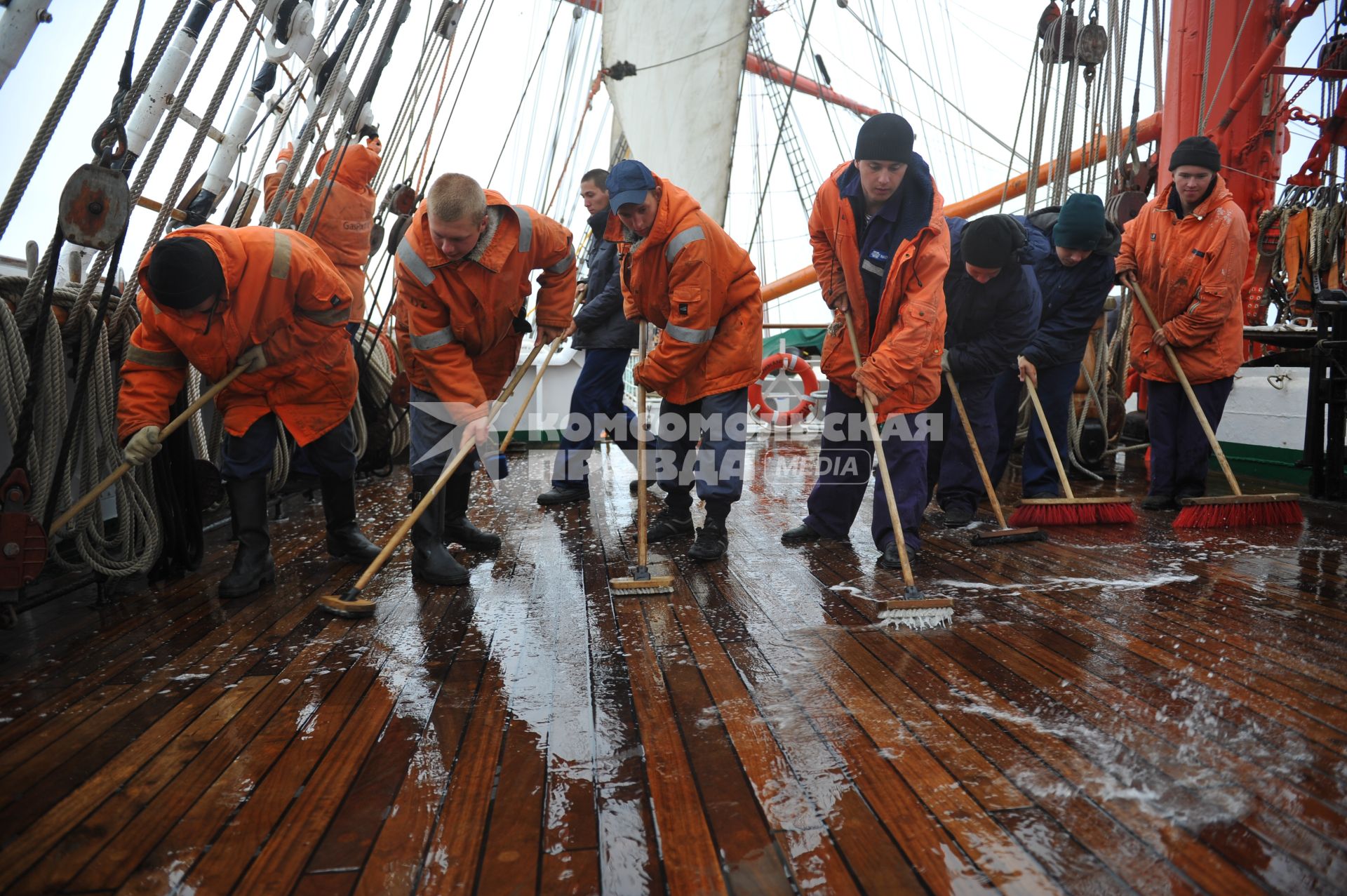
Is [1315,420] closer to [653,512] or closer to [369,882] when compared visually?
[653,512]

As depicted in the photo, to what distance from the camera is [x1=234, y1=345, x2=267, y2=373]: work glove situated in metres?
3.15

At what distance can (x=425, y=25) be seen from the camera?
6.23m

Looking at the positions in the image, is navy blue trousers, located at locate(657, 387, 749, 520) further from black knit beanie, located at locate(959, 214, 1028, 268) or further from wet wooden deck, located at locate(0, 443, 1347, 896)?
black knit beanie, located at locate(959, 214, 1028, 268)

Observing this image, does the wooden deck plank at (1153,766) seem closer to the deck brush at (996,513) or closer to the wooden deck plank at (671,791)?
the wooden deck plank at (671,791)

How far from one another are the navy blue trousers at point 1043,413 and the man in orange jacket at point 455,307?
2.38 m

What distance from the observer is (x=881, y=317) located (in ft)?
11.4

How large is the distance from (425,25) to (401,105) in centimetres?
52

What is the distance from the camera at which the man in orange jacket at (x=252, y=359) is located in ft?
9.57

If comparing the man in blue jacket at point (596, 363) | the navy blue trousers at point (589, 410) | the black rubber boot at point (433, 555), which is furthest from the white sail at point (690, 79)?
Result: the black rubber boot at point (433, 555)

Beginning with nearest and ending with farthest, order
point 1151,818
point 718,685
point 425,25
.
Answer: point 1151,818, point 718,685, point 425,25

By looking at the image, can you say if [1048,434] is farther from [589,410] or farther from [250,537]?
[250,537]

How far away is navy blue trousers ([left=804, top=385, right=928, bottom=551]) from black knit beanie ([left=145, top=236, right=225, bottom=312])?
7.26 ft

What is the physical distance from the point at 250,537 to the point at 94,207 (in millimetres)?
1171

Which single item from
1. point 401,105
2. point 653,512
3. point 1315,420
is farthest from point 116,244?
point 1315,420
